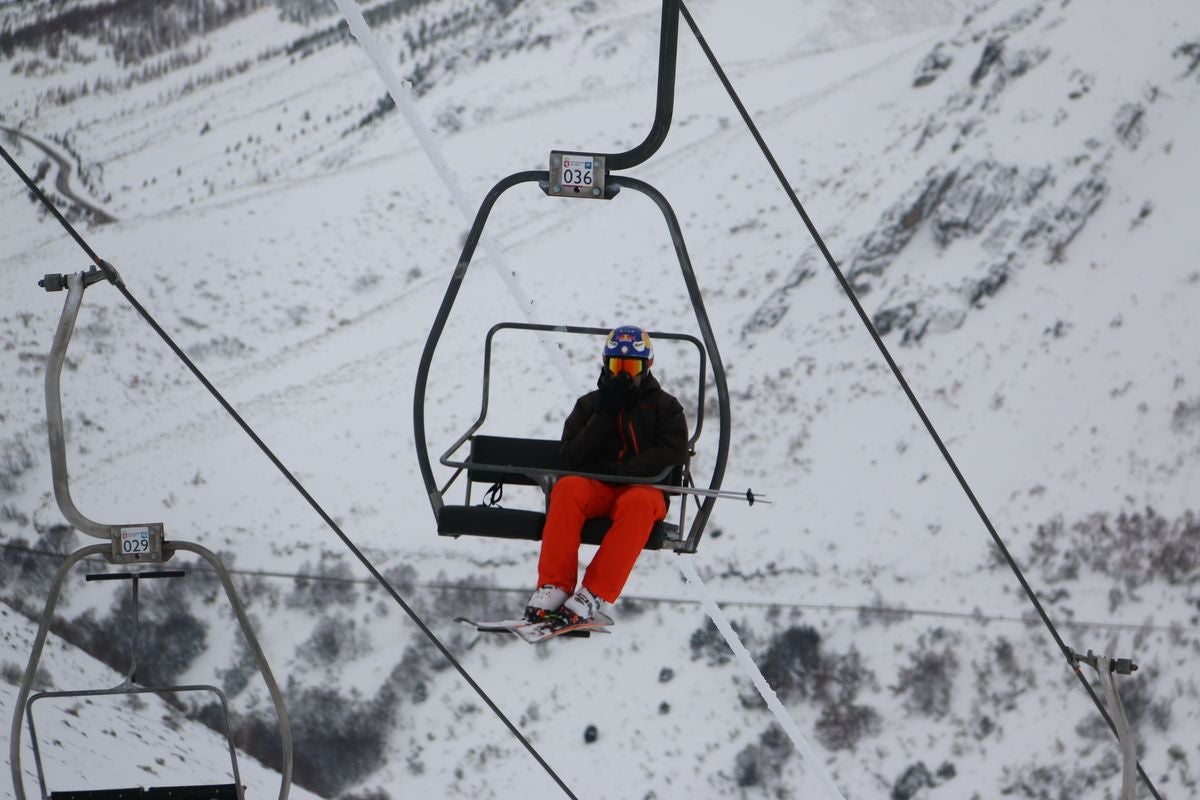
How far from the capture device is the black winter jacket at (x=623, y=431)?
484 cm

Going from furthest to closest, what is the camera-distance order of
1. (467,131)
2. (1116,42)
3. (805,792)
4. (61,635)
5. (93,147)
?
(93,147) → (467,131) → (1116,42) → (61,635) → (805,792)

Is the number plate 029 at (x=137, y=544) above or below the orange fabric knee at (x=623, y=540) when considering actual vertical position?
above

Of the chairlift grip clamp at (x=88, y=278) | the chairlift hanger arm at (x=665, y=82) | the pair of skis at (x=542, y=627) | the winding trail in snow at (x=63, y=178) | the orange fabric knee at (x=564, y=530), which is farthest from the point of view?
the winding trail in snow at (x=63, y=178)

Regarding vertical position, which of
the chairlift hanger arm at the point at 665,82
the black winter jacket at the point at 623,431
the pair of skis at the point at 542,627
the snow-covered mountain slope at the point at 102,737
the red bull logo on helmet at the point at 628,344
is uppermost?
the chairlift hanger arm at the point at 665,82

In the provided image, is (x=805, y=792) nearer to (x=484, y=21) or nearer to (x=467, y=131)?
(x=467, y=131)

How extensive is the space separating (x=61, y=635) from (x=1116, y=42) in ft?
46.7

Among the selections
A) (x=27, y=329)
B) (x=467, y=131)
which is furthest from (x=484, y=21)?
(x=27, y=329)

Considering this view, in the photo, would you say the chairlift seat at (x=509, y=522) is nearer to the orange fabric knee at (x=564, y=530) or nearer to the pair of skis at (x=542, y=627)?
the orange fabric knee at (x=564, y=530)

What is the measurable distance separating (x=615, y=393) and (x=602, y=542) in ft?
1.63

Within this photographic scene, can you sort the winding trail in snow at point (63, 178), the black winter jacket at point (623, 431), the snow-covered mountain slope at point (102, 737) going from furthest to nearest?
the winding trail in snow at point (63, 178) → the snow-covered mountain slope at point (102, 737) → the black winter jacket at point (623, 431)

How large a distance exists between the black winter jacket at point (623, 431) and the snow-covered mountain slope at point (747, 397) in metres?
9.15

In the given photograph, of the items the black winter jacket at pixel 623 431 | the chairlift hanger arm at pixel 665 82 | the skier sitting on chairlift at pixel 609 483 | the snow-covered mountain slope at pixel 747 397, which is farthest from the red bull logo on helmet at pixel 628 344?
the snow-covered mountain slope at pixel 747 397

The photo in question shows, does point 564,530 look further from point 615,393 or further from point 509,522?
point 615,393

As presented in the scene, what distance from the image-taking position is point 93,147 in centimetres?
2520
